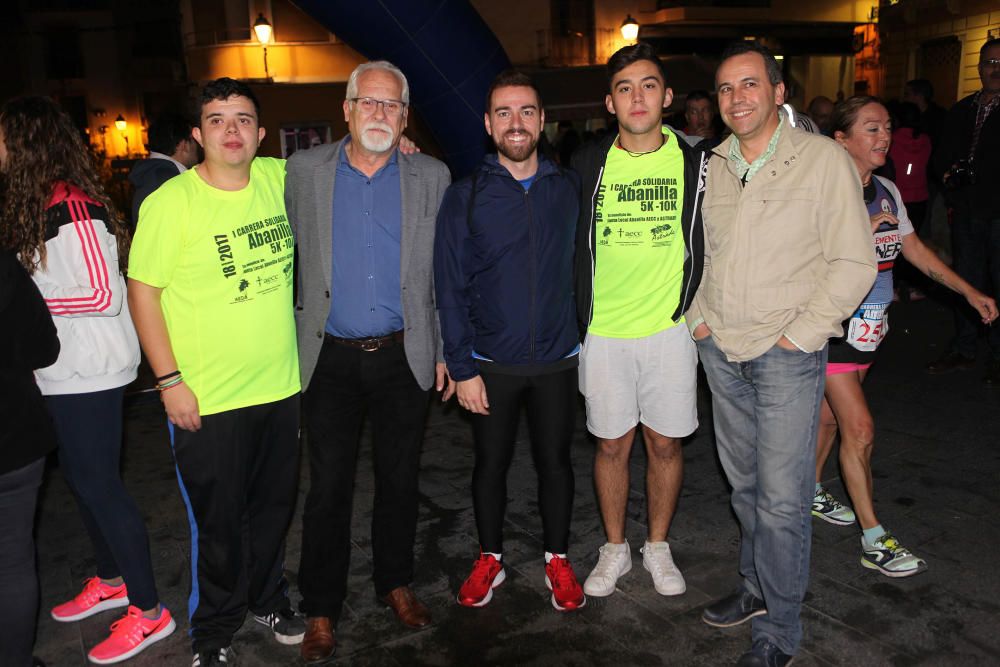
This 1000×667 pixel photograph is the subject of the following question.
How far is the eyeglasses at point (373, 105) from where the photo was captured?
335 cm

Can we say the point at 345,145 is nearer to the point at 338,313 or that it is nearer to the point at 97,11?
the point at 338,313

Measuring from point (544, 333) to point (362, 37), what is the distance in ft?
12.9

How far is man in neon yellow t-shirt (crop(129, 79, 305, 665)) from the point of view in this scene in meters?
3.05

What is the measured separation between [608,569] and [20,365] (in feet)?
8.38

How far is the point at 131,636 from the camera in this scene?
3.56m

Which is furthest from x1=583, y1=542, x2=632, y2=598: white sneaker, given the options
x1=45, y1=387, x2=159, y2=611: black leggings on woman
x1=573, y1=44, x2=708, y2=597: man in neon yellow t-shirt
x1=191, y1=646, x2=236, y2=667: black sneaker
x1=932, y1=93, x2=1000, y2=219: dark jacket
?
x1=932, y1=93, x2=1000, y2=219: dark jacket

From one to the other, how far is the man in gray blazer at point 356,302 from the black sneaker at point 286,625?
10 centimetres

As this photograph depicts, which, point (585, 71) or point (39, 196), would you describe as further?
point (585, 71)

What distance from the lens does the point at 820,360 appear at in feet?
10.2

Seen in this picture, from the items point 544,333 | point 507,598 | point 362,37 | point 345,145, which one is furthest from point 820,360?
point 362,37

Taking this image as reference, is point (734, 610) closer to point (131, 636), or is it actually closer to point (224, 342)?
point (224, 342)

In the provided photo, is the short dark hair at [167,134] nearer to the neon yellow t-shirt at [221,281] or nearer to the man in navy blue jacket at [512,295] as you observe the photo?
the neon yellow t-shirt at [221,281]

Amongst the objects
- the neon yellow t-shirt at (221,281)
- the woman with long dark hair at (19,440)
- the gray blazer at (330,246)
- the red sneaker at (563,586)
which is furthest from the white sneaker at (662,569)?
the woman with long dark hair at (19,440)

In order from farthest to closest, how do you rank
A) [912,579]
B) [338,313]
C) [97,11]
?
[97,11] → [912,579] → [338,313]
